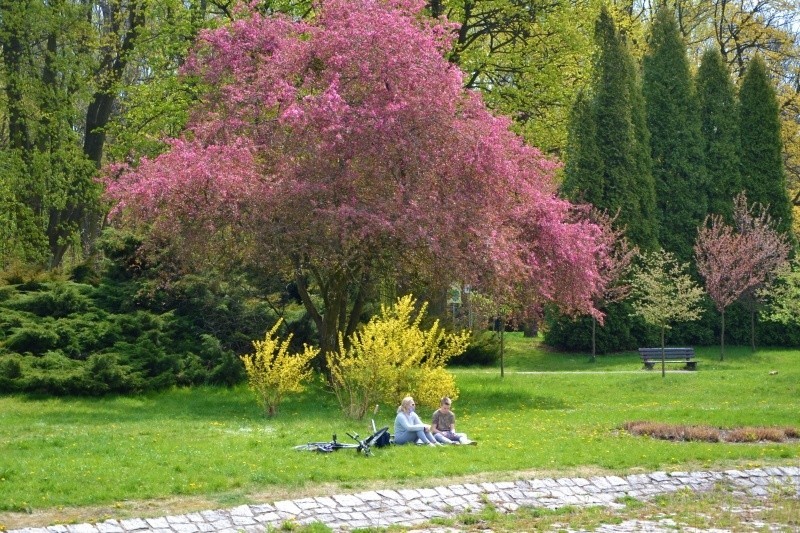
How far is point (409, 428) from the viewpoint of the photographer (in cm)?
1666

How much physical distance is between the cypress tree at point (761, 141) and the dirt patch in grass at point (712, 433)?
76.2ft

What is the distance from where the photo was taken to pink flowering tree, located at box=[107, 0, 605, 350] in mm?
22844

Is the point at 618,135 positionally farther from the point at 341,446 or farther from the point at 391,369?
the point at 341,446

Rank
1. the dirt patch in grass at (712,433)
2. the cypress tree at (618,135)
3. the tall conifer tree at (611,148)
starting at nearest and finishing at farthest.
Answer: the dirt patch in grass at (712,433), the tall conifer tree at (611,148), the cypress tree at (618,135)

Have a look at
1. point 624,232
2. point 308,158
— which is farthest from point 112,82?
point 624,232

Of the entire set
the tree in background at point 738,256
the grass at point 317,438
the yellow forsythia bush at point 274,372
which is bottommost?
the grass at point 317,438

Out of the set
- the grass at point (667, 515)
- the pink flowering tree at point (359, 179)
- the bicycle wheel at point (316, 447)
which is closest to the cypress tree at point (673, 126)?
the pink flowering tree at point (359, 179)

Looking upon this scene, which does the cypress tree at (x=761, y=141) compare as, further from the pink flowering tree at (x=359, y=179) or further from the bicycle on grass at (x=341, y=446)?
the bicycle on grass at (x=341, y=446)

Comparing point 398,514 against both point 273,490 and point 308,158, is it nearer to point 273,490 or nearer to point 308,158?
point 273,490

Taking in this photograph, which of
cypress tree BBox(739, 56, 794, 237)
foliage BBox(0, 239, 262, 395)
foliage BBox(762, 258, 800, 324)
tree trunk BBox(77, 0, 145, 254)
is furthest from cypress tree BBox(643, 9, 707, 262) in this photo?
tree trunk BBox(77, 0, 145, 254)

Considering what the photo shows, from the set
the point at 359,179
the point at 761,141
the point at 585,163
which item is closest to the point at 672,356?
the point at 585,163

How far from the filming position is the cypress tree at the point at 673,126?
131 ft

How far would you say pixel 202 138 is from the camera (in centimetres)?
2516

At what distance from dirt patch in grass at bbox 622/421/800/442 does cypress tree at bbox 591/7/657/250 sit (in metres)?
19.5
